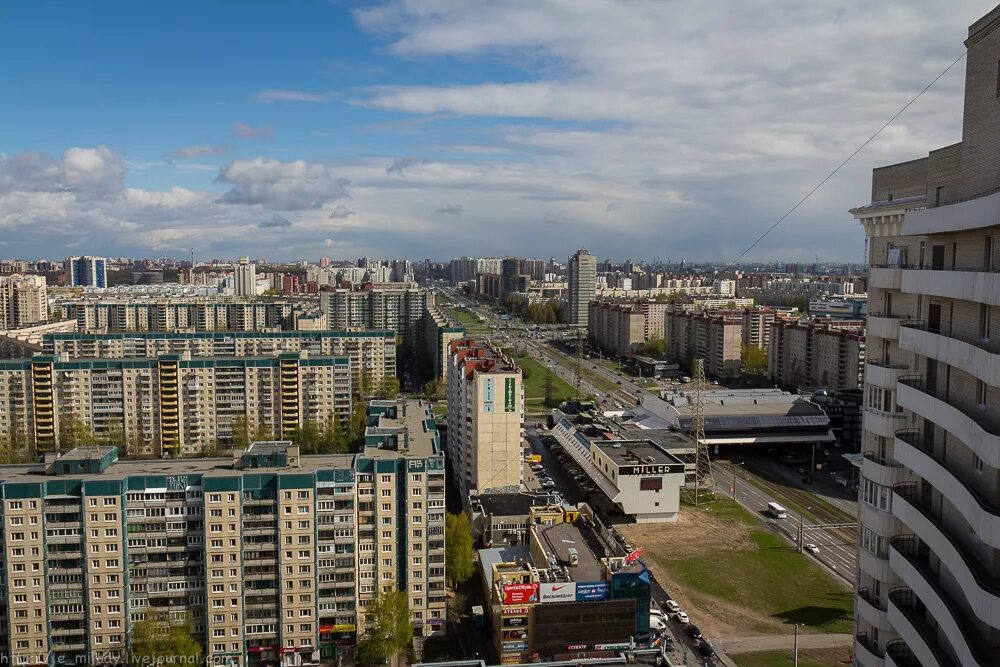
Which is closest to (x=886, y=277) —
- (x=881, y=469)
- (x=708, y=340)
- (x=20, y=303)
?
(x=881, y=469)

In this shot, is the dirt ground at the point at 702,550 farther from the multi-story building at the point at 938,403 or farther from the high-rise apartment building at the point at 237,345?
the high-rise apartment building at the point at 237,345

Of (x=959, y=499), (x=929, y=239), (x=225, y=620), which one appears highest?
(x=929, y=239)

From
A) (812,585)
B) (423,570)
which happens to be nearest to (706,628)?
(812,585)

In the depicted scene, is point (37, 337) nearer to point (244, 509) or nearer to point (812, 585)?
point (244, 509)

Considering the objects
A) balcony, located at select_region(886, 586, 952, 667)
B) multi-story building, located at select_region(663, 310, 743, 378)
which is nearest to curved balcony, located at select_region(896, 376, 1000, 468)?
balcony, located at select_region(886, 586, 952, 667)

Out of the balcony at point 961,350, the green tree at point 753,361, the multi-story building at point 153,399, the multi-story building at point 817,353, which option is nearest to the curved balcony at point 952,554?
the balcony at point 961,350
